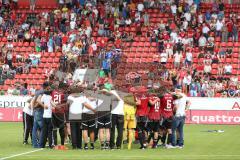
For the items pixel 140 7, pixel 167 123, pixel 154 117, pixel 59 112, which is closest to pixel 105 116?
pixel 59 112

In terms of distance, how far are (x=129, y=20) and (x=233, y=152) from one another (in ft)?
87.2

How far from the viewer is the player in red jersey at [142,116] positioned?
1022 inches

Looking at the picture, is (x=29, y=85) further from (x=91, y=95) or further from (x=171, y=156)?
(x=171, y=156)

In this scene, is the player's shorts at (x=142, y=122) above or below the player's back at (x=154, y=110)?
below

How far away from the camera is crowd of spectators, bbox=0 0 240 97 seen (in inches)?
1757

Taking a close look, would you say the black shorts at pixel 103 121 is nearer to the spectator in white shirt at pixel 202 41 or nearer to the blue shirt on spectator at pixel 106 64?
the blue shirt on spectator at pixel 106 64

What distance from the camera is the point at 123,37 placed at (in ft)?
162

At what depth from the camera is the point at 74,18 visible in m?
51.4

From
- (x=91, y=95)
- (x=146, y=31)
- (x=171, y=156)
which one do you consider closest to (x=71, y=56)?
(x=146, y=31)

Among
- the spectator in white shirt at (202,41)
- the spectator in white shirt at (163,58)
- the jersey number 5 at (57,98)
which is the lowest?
the jersey number 5 at (57,98)

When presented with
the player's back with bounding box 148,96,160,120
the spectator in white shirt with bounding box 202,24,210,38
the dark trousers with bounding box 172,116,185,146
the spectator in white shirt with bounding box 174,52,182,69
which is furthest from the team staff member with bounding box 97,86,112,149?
the spectator in white shirt with bounding box 202,24,210,38

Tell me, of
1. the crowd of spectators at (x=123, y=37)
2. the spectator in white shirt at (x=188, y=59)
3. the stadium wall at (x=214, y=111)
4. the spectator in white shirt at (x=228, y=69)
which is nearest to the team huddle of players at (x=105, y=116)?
the stadium wall at (x=214, y=111)

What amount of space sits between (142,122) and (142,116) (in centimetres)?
23

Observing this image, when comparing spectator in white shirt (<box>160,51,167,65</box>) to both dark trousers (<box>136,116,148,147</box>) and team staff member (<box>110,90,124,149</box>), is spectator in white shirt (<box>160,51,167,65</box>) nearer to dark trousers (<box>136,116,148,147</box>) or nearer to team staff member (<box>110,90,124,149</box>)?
dark trousers (<box>136,116,148,147</box>)
